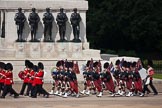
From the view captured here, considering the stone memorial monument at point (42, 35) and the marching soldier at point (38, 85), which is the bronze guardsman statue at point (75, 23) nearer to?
the stone memorial monument at point (42, 35)

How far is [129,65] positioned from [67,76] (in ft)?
10.5

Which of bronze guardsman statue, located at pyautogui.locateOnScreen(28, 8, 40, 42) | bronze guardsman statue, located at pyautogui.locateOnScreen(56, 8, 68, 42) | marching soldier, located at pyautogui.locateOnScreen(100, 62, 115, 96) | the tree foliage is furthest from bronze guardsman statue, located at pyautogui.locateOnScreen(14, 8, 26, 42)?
the tree foliage

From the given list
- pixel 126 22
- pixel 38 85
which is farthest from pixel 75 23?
pixel 126 22

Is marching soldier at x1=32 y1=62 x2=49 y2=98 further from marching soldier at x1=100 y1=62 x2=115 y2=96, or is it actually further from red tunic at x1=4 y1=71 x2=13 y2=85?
marching soldier at x1=100 y1=62 x2=115 y2=96

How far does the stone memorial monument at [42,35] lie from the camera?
35156 millimetres

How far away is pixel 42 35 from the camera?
36375 mm

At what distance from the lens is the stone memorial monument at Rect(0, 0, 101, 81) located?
35.2 metres

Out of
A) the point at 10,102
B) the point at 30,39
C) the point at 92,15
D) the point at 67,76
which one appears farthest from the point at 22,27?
the point at 92,15

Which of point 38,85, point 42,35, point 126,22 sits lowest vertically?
point 38,85

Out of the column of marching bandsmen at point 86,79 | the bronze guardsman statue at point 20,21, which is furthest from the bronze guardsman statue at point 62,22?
the column of marching bandsmen at point 86,79

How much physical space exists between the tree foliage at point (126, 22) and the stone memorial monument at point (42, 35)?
22.8 m

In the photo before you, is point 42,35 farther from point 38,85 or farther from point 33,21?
point 38,85

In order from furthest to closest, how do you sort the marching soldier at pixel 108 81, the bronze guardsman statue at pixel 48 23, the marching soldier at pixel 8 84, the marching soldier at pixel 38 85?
1. the bronze guardsman statue at pixel 48 23
2. the marching soldier at pixel 108 81
3. the marching soldier at pixel 38 85
4. the marching soldier at pixel 8 84

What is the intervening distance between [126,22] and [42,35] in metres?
25.1
